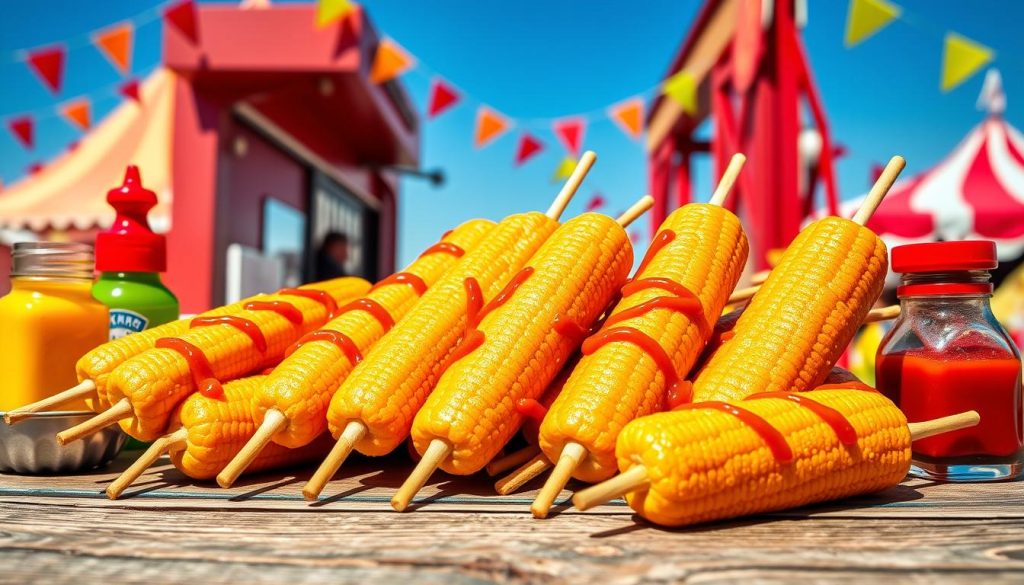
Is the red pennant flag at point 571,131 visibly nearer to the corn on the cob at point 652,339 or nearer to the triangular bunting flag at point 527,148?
the triangular bunting flag at point 527,148

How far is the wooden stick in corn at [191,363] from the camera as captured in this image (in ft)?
3.52

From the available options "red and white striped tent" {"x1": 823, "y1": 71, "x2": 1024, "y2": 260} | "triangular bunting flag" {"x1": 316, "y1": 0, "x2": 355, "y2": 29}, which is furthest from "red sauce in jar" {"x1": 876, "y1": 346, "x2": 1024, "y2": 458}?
"triangular bunting flag" {"x1": 316, "y1": 0, "x2": 355, "y2": 29}

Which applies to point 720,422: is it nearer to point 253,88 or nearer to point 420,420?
point 420,420

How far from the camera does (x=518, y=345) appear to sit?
1068mm

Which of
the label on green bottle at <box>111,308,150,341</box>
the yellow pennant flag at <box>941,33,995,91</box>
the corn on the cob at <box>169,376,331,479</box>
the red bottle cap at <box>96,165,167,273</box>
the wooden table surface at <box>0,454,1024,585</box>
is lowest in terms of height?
the wooden table surface at <box>0,454,1024,585</box>

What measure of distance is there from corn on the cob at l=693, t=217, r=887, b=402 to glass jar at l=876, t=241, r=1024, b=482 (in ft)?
0.25

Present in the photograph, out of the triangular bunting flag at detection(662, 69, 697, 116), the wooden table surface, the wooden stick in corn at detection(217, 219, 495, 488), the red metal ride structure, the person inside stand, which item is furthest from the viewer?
the person inside stand

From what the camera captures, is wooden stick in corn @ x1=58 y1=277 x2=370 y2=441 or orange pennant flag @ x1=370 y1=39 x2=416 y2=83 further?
orange pennant flag @ x1=370 y1=39 x2=416 y2=83

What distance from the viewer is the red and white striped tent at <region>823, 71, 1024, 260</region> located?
16.7 ft

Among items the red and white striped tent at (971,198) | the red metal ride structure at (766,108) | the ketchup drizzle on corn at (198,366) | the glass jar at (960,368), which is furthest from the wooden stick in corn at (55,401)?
the red and white striped tent at (971,198)

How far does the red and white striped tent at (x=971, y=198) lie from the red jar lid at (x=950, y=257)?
11.7ft

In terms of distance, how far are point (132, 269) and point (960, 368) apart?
1545 millimetres

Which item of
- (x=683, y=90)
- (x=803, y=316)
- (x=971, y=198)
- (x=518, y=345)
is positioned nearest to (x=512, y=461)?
(x=518, y=345)

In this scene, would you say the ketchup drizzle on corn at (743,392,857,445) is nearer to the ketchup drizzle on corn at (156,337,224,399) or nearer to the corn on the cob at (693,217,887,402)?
the corn on the cob at (693,217,887,402)
